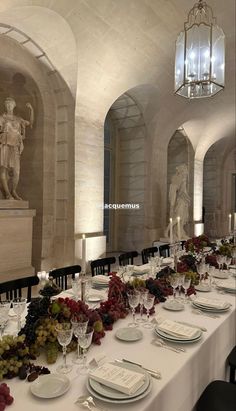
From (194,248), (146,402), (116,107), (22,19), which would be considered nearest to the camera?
(146,402)

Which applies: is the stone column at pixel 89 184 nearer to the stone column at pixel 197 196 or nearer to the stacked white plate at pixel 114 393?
the stacked white plate at pixel 114 393

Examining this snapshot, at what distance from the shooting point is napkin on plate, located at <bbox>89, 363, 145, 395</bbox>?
3.92ft

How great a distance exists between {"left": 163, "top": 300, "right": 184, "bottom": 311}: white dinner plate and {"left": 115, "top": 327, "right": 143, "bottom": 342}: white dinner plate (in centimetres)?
46

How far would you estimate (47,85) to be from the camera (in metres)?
5.95

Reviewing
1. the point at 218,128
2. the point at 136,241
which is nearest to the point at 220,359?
the point at 136,241

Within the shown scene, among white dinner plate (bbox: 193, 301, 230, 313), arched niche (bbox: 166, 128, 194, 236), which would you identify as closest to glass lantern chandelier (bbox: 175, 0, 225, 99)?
white dinner plate (bbox: 193, 301, 230, 313)

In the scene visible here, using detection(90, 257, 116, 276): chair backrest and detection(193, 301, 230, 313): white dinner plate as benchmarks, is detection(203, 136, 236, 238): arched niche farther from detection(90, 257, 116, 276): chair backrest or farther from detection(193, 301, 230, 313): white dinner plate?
detection(193, 301, 230, 313): white dinner plate

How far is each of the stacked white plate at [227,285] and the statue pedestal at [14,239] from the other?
3.30 metres

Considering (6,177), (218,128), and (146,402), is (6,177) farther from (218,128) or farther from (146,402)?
(218,128)

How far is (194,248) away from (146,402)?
2.74m

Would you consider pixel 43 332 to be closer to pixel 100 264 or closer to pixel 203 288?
pixel 203 288

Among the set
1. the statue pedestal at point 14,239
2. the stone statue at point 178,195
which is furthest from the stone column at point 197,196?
the statue pedestal at point 14,239

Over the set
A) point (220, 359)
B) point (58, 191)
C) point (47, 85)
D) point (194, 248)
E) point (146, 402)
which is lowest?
point (220, 359)

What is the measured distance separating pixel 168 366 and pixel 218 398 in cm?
47
